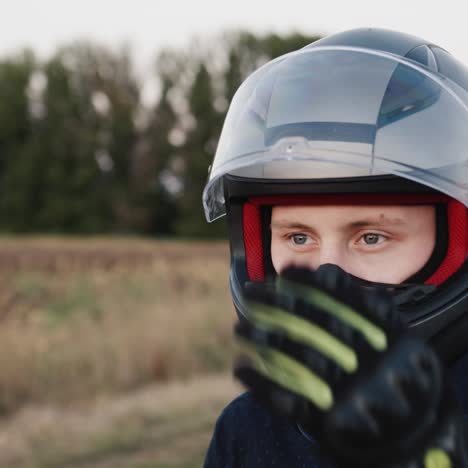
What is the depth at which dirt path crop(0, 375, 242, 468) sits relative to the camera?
4312 mm

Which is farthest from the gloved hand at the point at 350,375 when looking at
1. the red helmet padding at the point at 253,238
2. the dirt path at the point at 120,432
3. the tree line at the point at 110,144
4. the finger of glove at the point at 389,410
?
the tree line at the point at 110,144

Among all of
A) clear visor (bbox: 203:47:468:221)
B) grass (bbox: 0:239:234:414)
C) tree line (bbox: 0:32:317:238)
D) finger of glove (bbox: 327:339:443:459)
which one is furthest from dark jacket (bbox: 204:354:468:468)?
tree line (bbox: 0:32:317:238)

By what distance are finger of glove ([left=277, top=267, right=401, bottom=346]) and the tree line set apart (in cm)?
3046

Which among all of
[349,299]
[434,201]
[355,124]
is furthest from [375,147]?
[349,299]

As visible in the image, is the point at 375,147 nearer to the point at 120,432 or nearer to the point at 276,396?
the point at 276,396

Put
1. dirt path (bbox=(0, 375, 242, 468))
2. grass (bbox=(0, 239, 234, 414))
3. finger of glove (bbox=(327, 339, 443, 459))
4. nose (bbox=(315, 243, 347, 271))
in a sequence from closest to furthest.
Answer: finger of glove (bbox=(327, 339, 443, 459)) < nose (bbox=(315, 243, 347, 271)) < dirt path (bbox=(0, 375, 242, 468)) < grass (bbox=(0, 239, 234, 414))

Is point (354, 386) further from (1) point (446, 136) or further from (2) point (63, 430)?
(2) point (63, 430)

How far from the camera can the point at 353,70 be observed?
1.78m

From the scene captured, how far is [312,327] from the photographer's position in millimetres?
1185

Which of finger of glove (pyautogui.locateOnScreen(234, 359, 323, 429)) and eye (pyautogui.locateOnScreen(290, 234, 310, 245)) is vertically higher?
finger of glove (pyautogui.locateOnScreen(234, 359, 323, 429))

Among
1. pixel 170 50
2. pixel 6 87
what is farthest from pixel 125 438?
pixel 6 87

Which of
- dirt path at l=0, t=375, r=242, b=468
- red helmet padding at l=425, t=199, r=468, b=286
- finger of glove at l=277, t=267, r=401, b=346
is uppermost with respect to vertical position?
finger of glove at l=277, t=267, r=401, b=346

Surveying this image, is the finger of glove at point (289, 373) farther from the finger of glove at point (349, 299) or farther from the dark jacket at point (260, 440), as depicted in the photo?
the dark jacket at point (260, 440)

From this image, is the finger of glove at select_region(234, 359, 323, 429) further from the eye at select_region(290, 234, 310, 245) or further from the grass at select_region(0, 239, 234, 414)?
the grass at select_region(0, 239, 234, 414)
